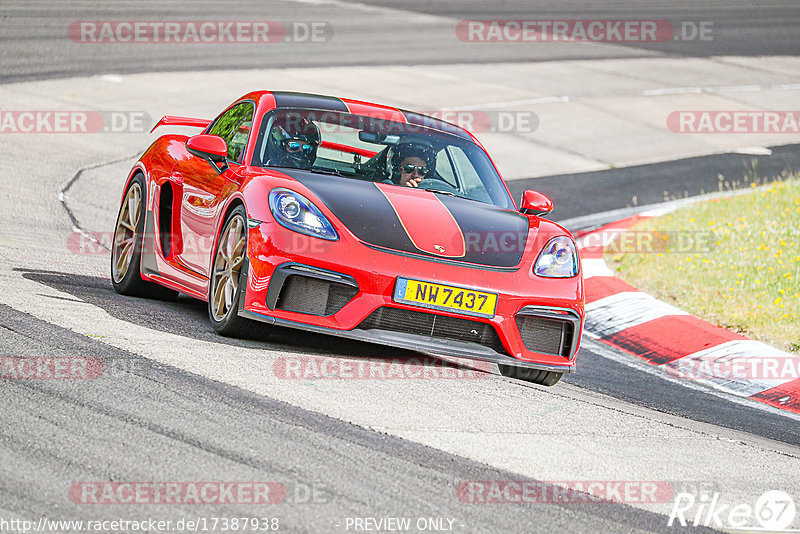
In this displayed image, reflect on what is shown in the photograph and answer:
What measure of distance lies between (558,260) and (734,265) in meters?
4.11

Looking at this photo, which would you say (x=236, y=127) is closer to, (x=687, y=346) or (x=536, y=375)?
(x=536, y=375)

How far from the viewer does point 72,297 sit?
22.1 feet

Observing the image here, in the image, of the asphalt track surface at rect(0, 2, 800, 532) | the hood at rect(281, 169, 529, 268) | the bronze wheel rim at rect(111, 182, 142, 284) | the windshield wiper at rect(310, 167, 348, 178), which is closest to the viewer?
the asphalt track surface at rect(0, 2, 800, 532)

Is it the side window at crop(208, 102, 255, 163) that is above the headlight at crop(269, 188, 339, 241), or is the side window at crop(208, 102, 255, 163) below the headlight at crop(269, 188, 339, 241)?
above

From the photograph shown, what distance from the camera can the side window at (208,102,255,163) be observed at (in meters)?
7.08

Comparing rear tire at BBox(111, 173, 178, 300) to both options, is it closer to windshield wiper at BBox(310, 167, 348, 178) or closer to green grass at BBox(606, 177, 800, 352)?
windshield wiper at BBox(310, 167, 348, 178)

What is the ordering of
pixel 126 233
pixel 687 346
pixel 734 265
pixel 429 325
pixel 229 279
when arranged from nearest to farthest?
pixel 429 325
pixel 229 279
pixel 126 233
pixel 687 346
pixel 734 265

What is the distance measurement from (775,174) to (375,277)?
11.1 meters

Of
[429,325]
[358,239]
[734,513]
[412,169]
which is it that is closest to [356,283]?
[358,239]

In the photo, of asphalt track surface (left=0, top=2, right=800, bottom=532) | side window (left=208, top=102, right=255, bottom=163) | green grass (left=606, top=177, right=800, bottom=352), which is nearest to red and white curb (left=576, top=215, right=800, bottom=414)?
green grass (left=606, top=177, right=800, bottom=352)

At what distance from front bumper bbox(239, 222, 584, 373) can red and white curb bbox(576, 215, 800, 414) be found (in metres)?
2.02

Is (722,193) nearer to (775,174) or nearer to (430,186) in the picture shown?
(775,174)

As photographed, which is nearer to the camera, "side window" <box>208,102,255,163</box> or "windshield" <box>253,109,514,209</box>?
"windshield" <box>253,109,514,209</box>

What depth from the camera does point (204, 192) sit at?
6824 millimetres
